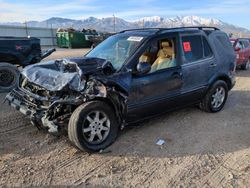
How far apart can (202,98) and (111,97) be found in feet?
8.35

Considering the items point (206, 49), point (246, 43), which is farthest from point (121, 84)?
point (246, 43)

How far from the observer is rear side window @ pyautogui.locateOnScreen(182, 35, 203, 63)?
5.96m

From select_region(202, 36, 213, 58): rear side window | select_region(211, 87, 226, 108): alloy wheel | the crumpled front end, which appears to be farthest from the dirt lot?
select_region(202, 36, 213, 58): rear side window

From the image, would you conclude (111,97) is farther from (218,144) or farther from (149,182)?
(218,144)

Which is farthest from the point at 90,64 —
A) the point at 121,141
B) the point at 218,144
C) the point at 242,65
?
the point at 242,65

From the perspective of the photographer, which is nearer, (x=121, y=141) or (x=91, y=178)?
(x=91, y=178)

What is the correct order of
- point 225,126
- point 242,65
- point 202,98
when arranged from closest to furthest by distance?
point 225,126, point 202,98, point 242,65

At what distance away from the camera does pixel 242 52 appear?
563 inches

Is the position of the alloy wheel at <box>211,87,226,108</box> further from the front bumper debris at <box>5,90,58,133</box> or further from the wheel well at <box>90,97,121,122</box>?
the front bumper debris at <box>5,90,58,133</box>

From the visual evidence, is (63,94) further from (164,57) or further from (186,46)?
(186,46)

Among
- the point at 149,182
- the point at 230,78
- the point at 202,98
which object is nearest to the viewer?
the point at 149,182

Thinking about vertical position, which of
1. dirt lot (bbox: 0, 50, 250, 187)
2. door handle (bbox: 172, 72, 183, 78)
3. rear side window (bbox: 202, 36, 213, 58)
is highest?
rear side window (bbox: 202, 36, 213, 58)

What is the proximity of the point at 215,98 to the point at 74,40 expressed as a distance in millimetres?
27689

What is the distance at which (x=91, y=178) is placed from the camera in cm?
391
